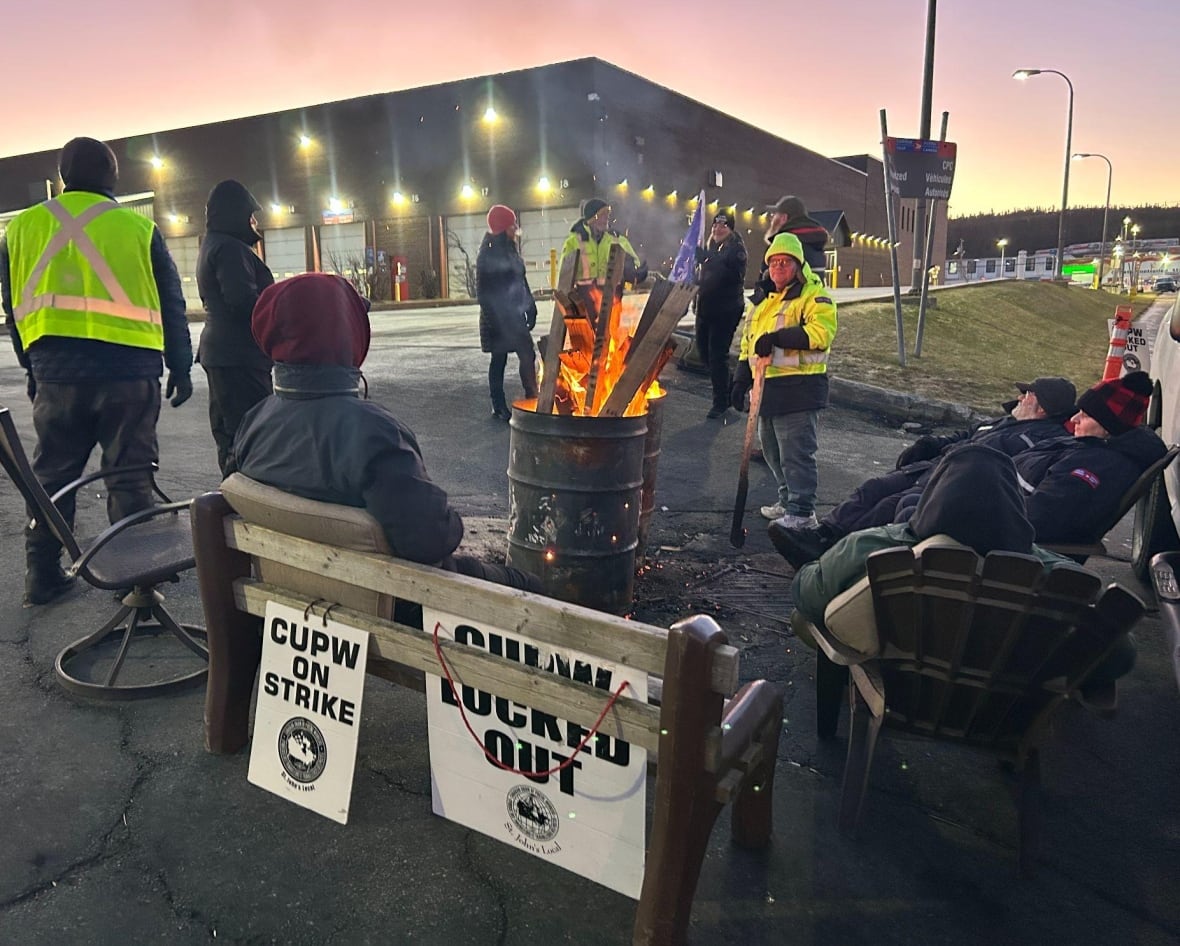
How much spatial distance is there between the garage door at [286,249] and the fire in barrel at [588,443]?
32.8 m

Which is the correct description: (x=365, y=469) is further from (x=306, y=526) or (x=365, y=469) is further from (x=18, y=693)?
(x=18, y=693)

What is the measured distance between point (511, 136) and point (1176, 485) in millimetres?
28265

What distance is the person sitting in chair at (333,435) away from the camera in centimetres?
252

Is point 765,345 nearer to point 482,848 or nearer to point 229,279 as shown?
point 229,279

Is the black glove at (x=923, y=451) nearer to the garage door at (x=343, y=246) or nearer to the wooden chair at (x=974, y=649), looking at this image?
the wooden chair at (x=974, y=649)

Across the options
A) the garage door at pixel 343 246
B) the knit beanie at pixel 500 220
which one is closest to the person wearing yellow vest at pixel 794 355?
the knit beanie at pixel 500 220

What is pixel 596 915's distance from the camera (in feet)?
7.68

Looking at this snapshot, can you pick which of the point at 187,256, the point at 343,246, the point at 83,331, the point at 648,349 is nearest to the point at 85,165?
the point at 83,331

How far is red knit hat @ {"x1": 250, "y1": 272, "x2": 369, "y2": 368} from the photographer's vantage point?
8.66 feet

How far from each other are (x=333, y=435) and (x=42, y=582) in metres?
2.80

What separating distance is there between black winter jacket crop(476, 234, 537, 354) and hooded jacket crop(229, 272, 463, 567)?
5.70 metres

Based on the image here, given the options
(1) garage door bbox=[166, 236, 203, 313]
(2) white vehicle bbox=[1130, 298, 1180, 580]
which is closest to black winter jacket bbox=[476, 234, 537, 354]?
(2) white vehicle bbox=[1130, 298, 1180, 580]

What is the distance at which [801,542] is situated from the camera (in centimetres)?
449

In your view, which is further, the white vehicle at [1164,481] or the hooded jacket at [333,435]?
the white vehicle at [1164,481]
